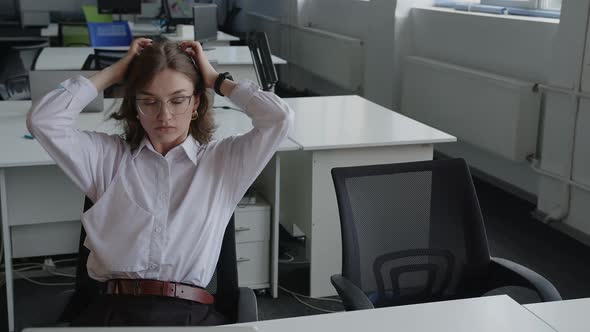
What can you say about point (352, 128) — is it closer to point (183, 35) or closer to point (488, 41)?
point (488, 41)

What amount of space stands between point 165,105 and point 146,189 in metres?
0.21

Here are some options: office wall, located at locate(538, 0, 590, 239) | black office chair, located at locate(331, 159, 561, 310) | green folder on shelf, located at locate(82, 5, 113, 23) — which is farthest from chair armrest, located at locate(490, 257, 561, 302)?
green folder on shelf, located at locate(82, 5, 113, 23)

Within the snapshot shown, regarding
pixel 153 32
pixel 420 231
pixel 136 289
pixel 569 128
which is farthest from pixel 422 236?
pixel 153 32

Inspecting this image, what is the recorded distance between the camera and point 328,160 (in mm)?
3023

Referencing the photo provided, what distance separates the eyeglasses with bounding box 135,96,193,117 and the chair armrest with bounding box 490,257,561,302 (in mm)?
974

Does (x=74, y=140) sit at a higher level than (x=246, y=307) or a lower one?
higher

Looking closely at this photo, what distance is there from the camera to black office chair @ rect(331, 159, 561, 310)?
1.97 m

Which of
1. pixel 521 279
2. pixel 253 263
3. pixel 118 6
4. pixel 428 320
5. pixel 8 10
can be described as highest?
pixel 118 6

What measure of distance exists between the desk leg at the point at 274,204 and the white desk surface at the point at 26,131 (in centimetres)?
18

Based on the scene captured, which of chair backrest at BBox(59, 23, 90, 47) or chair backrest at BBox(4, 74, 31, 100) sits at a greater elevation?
chair backrest at BBox(59, 23, 90, 47)

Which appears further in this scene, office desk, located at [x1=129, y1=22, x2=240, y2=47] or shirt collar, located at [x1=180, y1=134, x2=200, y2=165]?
office desk, located at [x1=129, y1=22, x2=240, y2=47]

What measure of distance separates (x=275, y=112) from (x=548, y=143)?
2.81 meters

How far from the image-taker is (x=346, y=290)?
179 cm

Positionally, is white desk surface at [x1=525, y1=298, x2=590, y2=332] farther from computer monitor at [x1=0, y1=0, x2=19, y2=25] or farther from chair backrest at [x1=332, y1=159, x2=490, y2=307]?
computer monitor at [x1=0, y1=0, x2=19, y2=25]
